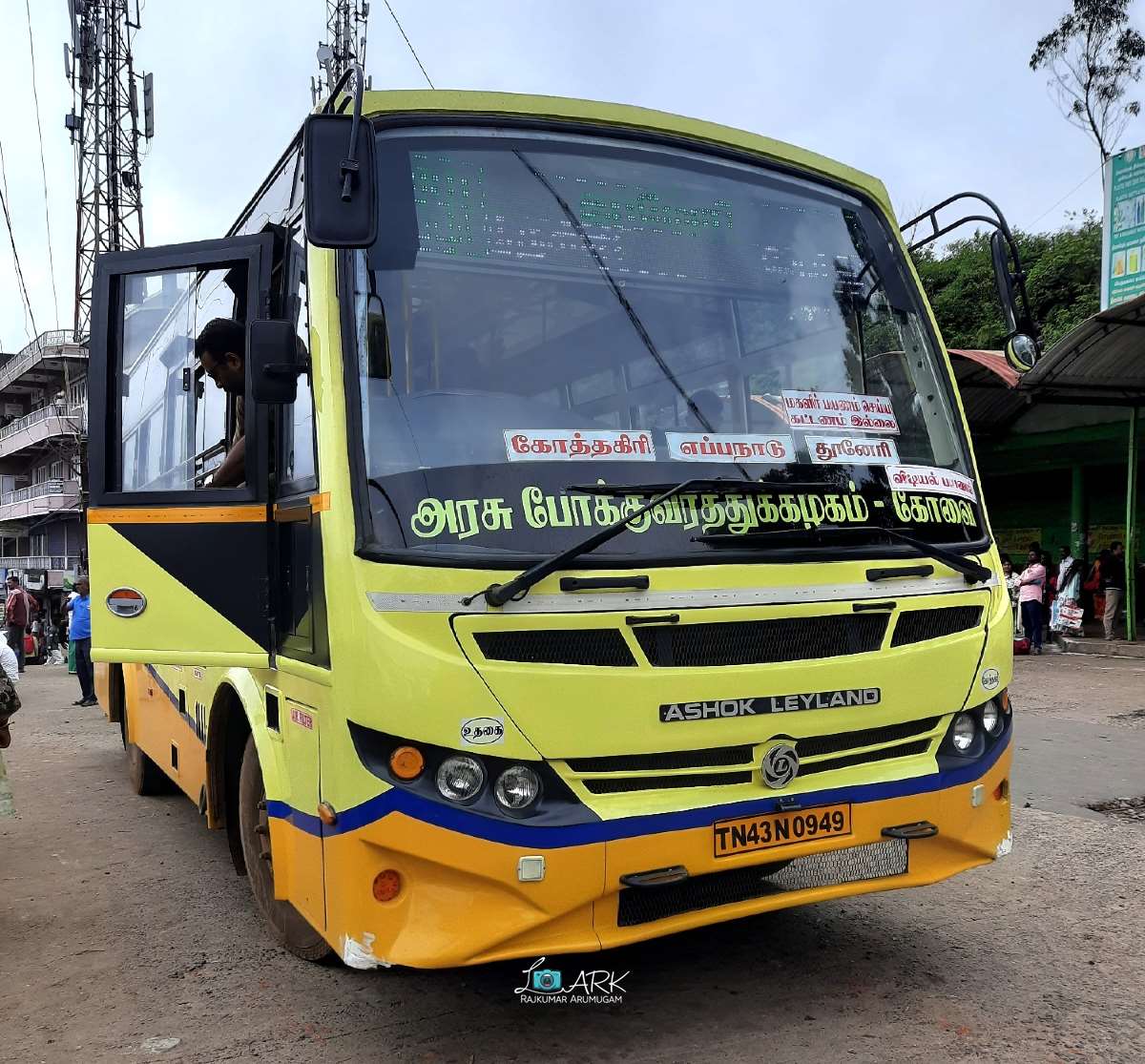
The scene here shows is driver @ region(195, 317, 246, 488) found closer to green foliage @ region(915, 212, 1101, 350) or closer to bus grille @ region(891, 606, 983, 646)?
bus grille @ region(891, 606, 983, 646)

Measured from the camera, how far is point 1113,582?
15984 millimetres

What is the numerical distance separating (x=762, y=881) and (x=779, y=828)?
22 centimetres

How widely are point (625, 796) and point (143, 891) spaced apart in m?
3.25

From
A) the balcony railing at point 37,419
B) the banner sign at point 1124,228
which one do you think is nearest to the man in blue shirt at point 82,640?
the banner sign at point 1124,228

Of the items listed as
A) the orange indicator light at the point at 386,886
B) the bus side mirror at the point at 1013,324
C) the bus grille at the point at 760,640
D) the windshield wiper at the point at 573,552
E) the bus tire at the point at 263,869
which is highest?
the bus side mirror at the point at 1013,324

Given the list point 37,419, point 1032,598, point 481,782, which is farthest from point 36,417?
point 481,782

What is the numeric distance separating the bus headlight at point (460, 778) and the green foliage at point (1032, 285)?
23.7 meters

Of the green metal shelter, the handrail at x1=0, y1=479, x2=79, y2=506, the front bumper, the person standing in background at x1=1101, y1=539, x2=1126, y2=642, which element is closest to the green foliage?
the green metal shelter

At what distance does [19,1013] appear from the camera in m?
3.84

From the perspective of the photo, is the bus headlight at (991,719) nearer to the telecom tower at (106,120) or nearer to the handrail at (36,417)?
the telecom tower at (106,120)

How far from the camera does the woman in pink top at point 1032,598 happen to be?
15180mm

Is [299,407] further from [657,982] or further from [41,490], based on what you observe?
[41,490]

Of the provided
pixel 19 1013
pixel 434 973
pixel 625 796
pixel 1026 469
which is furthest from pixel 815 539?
pixel 1026 469

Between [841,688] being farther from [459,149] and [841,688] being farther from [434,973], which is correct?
[459,149]
